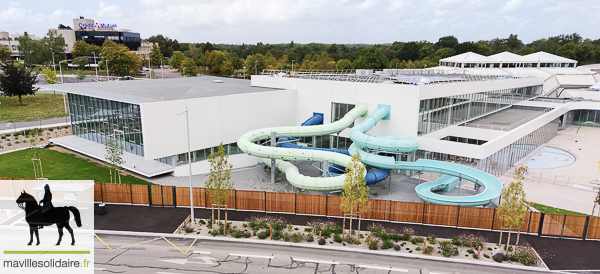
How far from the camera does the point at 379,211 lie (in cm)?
2661

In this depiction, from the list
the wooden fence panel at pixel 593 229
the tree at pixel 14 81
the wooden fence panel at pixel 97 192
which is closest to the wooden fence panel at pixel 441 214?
the wooden fence panel at pixel 593 229

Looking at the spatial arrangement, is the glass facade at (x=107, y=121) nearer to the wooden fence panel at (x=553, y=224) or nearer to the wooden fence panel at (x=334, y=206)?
the wooden fence panel at (x=334, y=206)

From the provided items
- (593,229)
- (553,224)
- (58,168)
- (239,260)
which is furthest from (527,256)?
(58,168)

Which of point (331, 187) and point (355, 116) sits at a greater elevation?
point (355, 116)

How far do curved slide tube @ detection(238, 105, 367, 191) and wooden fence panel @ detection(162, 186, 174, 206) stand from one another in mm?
7838

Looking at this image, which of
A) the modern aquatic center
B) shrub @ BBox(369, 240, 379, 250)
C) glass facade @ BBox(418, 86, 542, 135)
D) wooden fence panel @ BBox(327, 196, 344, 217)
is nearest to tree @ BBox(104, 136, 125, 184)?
the modern aquatic center

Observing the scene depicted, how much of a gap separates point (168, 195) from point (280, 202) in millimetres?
8650

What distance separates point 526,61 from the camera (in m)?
83.8

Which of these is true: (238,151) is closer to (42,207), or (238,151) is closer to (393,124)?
(393,124)

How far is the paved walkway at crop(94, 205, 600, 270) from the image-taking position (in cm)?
2181

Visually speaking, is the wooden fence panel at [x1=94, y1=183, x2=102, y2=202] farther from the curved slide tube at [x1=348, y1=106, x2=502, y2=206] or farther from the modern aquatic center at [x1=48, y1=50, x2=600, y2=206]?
the curved slide tube at [x1=348, y1=106, x2=502, y2=206]

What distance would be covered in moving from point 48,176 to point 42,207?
1777 centimetres

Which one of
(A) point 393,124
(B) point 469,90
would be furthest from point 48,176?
(B) point 469,90

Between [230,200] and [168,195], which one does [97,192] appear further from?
[230,200]
